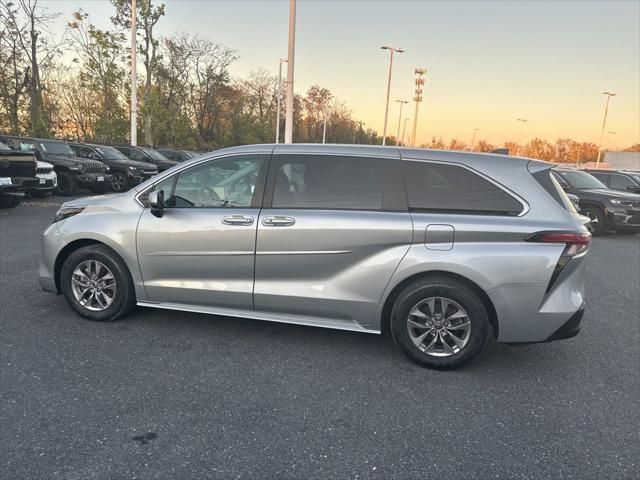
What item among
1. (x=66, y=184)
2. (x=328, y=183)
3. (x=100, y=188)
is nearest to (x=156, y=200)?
(x=328, y=183)

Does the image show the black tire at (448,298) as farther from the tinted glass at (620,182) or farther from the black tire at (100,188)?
the black tire at (100,188)

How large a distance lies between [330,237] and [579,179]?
12.0 metres

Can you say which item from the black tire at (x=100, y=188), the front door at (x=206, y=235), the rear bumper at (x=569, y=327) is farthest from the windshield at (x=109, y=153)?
the rear bumper at (x=569, y=327)

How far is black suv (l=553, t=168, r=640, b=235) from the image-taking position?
11820 millimetres

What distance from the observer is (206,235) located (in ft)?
13.1

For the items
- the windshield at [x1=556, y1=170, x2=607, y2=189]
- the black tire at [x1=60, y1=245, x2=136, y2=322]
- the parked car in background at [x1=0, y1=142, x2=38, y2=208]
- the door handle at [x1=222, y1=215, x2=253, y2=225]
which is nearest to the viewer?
the door handle at [x1=222, y1=215, x2=253, y2=225]

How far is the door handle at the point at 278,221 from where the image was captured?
3809mm

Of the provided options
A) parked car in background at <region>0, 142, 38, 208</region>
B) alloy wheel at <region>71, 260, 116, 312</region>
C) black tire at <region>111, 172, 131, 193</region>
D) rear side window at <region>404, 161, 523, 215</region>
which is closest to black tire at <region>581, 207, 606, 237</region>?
rear side window at <region>404, 161, 523, 215</region>

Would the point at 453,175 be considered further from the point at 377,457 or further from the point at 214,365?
the point at 214,365

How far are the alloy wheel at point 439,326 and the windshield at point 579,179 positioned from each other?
10992 mm

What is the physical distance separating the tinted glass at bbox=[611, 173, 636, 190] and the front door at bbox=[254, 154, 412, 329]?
44.8 ft

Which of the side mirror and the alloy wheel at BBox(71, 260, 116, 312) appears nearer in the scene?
the side mirror

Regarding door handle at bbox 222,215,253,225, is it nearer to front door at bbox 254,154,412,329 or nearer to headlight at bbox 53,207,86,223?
front door at bbox 254,154,412,329

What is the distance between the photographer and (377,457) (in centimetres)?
259
